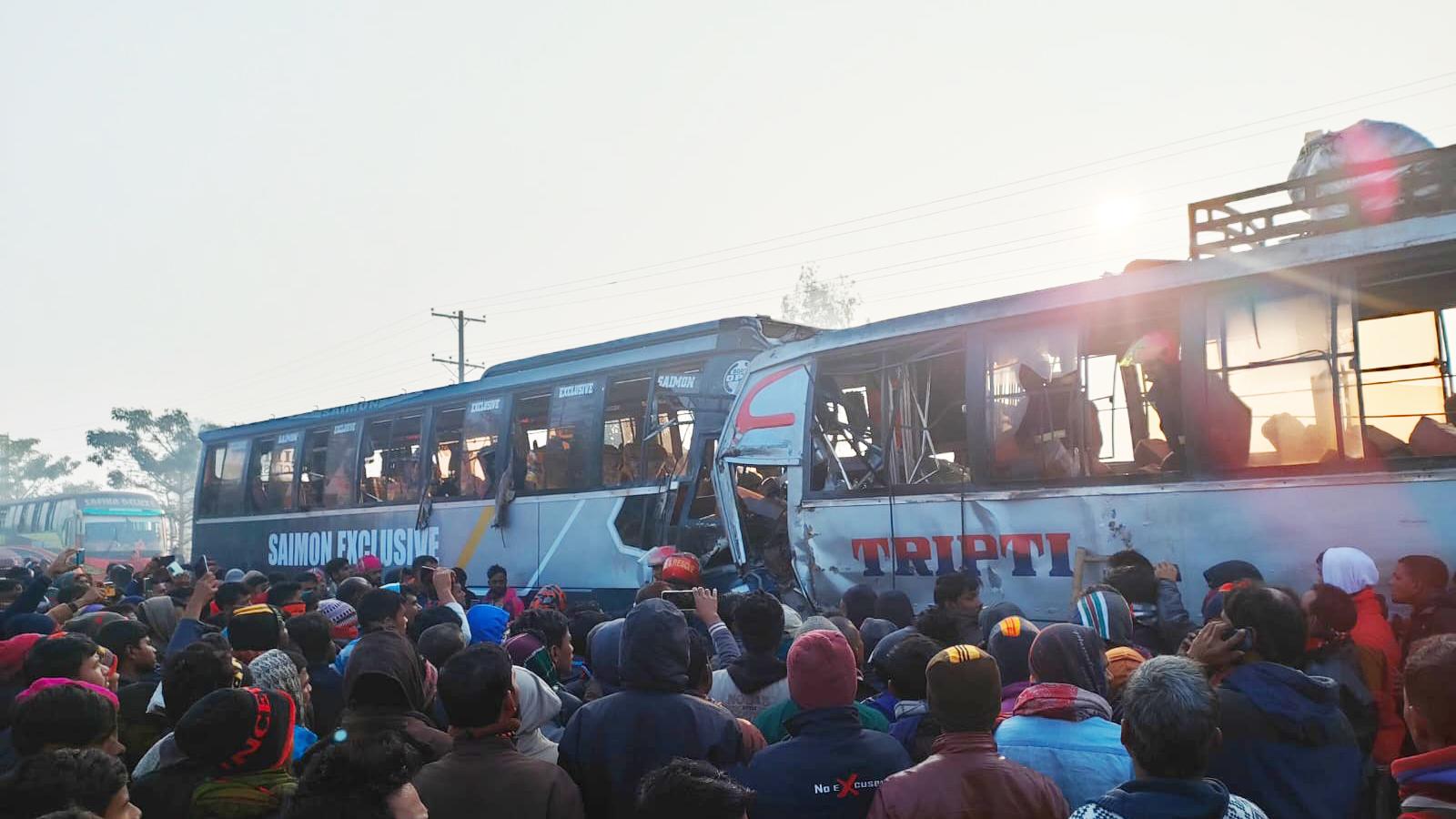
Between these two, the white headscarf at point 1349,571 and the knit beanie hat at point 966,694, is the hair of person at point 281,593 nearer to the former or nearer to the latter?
the knit beanie hat at point 966,694

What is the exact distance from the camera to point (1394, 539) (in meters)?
6.02

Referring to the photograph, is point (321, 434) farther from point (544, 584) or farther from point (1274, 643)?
point (1274, 643)

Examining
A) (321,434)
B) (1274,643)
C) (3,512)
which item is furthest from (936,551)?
(3,512)

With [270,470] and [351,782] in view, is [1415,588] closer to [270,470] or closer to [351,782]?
[351,782]

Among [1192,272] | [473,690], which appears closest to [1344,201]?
[1192,272]

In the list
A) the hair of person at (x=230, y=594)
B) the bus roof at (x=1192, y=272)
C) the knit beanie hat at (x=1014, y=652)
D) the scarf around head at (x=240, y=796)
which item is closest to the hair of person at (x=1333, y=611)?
the knit beanie hat at (x=1014, y=652)

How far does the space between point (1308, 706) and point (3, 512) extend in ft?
166

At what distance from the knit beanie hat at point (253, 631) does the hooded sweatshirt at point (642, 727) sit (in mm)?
2250

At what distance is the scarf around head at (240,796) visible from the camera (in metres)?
3.02

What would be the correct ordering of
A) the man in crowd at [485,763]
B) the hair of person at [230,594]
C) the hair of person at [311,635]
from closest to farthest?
the man in crowd at [485,763]
the hair of person at [311,635]
the hair of person at [230,594]

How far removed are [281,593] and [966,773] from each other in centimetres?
581

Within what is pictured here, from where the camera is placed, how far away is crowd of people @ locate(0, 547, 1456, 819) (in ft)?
8.89

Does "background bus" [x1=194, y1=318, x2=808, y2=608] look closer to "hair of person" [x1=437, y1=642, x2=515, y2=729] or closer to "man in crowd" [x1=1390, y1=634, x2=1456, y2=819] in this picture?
"hair of person" [x1=437, y1=642, x2=515, y2=729]

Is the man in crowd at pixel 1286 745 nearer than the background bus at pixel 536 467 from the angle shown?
Yes
